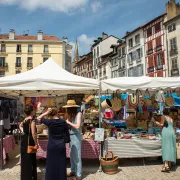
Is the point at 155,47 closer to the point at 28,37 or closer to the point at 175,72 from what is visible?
the point at 175,72

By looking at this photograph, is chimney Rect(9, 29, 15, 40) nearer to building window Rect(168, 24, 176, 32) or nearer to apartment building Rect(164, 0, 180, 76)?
apartment building Rect(164, 0, 180, 76)

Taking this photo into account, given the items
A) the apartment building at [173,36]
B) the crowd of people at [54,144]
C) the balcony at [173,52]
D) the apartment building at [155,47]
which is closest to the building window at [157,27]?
the apartment building at [155,47]

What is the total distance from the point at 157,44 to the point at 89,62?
23.5m

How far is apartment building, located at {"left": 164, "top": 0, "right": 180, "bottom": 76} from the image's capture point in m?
25.4

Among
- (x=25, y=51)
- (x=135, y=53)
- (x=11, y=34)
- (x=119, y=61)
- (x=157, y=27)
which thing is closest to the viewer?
(x=157, y=27)

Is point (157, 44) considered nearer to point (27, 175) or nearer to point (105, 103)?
point (105, 103)

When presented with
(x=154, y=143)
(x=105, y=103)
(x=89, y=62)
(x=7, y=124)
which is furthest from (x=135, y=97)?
(x=89, y=62)

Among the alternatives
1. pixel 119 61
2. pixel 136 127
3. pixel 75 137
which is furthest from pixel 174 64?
pixel 75 137

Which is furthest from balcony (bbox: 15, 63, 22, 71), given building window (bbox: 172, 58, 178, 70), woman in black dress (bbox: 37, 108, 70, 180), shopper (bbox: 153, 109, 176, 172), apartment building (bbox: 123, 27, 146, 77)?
woman in black dress (bbox: 37, 108, 70, 180)

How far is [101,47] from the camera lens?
4356cm

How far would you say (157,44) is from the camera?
94.2ft

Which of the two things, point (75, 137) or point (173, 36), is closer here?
point (75, 137)

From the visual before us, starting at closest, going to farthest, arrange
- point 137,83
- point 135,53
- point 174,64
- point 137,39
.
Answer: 1. point 137,83
2. point 174,64
3. point 137,39
4. point 135,53

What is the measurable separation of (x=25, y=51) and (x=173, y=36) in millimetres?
29400
